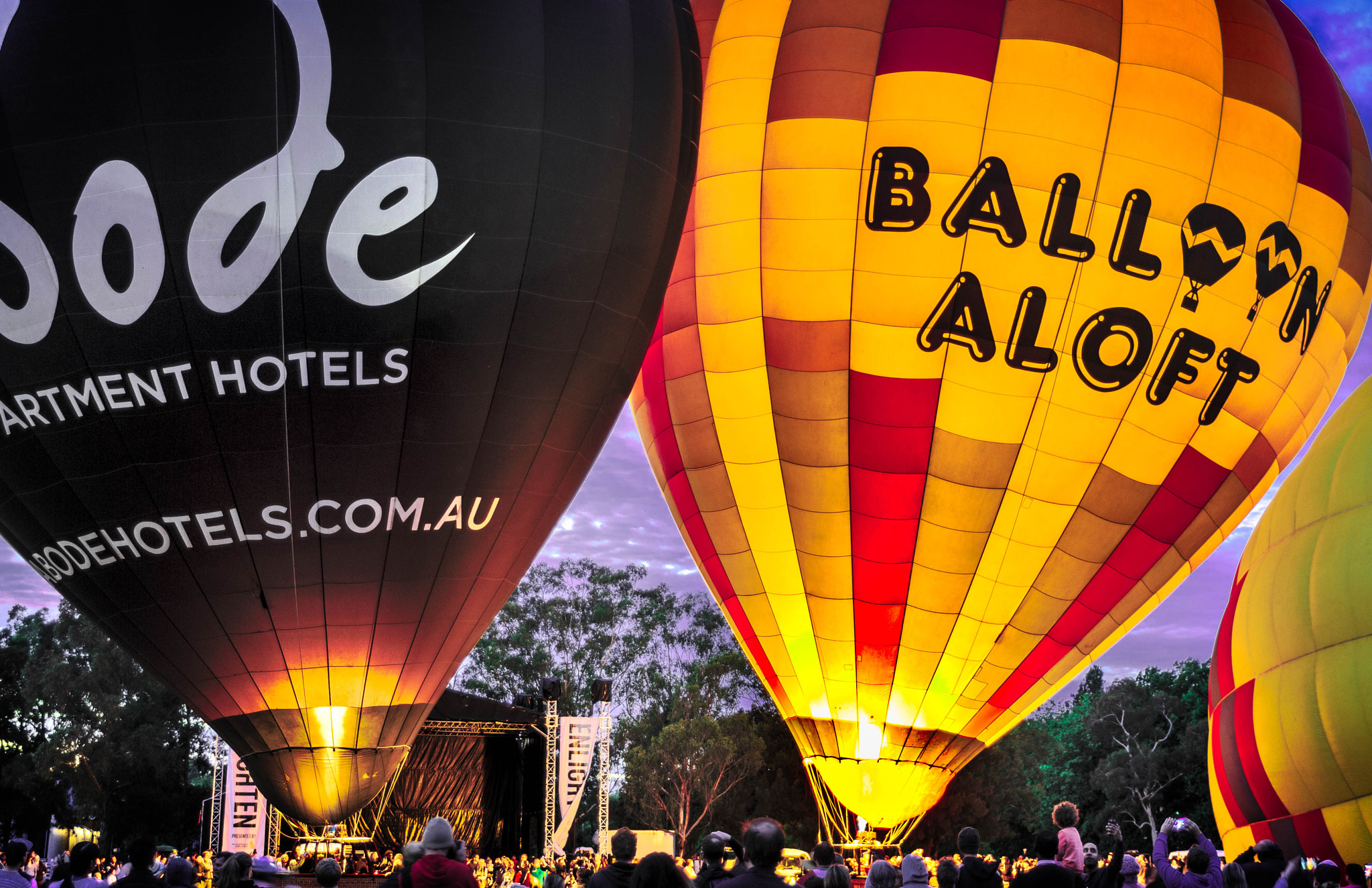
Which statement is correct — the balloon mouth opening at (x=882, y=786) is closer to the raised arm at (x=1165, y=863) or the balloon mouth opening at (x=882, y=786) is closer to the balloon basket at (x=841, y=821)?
the balloon basket at (x=841, y=821)

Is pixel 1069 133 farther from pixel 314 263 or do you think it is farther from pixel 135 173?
pixel 135 173

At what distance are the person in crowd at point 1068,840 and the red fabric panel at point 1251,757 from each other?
4.87m

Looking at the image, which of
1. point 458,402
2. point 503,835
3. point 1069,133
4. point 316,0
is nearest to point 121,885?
point 458,402

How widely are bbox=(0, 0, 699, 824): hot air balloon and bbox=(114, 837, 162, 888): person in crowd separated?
10.1ft

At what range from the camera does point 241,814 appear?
17734mm

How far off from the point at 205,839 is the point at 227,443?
18.4 meters

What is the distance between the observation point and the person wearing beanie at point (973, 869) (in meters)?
3.88

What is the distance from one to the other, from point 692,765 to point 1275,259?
64.1 feet

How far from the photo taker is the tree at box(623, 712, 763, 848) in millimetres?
26688

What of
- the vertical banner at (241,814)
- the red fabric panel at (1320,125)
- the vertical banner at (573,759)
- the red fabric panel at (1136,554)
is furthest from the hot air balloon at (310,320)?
the vertical banner at (573,759)

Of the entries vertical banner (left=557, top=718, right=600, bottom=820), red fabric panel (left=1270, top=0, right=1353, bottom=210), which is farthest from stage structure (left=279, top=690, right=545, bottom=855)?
red fabric panel (left=1270, top=0, right=1353, bottom=210)

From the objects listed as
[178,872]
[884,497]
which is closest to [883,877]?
[178,872]

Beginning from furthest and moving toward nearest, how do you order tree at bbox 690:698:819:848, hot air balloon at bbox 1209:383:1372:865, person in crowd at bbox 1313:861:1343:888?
tree at bbox 690:698:819:848
hot air balloon at bbox 1209:383:1372:865
person in crowd at bbox 1313:861:1343:888

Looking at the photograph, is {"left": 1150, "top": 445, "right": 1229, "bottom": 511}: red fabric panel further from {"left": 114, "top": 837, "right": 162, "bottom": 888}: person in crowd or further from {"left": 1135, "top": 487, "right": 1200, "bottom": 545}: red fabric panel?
{"left": 114, "top": 837, "right": 162, "bottom": 888}: person in crowd
